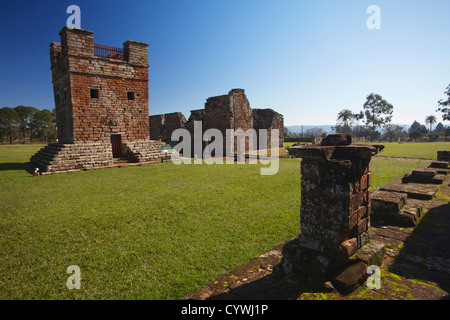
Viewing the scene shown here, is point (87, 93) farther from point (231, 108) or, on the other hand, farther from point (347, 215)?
point (347, 215)

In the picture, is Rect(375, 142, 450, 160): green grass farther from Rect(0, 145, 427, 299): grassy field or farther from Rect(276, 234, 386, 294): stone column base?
Rect(276, 234, 386, 294): stone column base

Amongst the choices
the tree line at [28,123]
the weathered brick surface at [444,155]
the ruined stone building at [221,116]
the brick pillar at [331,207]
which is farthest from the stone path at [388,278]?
the tree line at [28,123]

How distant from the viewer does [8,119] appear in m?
53.6

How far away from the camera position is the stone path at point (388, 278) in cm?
223

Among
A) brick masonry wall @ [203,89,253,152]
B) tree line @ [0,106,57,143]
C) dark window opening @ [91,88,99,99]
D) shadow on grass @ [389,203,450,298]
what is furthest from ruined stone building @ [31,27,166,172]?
tree line @ [0,106,57,143]

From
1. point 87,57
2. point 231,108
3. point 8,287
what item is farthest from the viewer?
point 231,108

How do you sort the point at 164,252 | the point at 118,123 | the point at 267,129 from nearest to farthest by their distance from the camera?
the point at 164,252
the point at 118,123
the point at 267,129

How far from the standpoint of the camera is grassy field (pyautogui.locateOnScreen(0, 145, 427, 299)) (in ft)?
9.52

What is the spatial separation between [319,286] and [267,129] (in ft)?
83.3

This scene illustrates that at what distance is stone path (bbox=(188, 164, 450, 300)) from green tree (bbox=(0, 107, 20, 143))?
231 feet

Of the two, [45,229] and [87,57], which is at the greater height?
[87,57]

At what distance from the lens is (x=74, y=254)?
3637mm

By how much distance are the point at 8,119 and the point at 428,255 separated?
73663 mm

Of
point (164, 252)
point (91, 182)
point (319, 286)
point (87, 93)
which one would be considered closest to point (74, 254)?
point (164, 252)
